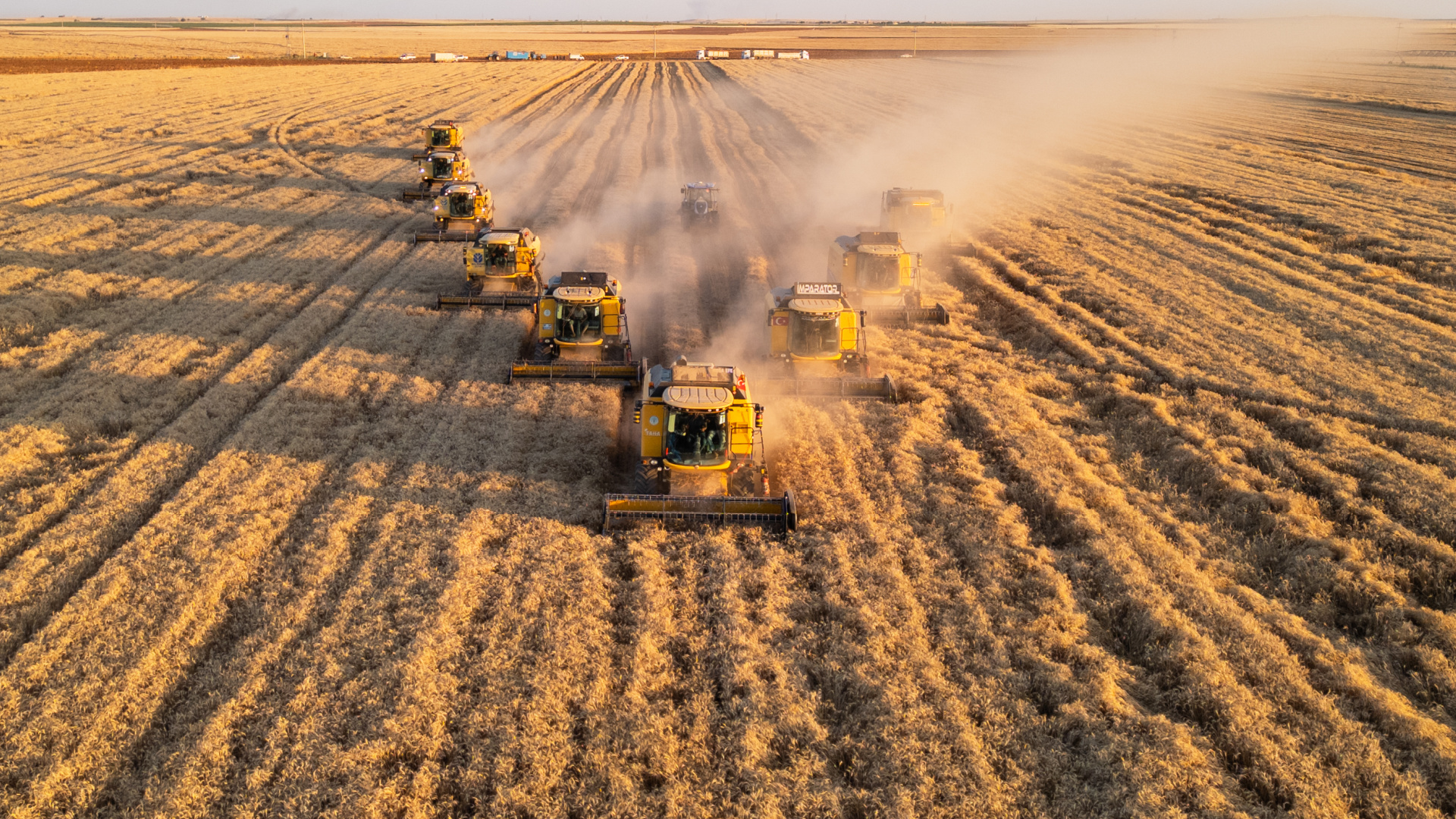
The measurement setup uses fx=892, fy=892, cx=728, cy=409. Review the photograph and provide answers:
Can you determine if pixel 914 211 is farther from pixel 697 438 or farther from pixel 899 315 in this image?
pixel 697 438

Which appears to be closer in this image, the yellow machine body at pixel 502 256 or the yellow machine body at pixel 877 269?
the yellow machine body at pixel 877 269

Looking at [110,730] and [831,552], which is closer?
[110,730]

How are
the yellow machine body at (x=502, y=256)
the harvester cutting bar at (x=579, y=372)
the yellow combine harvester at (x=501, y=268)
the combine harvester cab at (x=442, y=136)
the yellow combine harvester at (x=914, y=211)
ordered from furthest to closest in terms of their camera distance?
the combine harvester cab at (x=442, y=136), the yellow combine harvester at (x=914, y=211), the yellow machine body at (x=502, y=256), the yellow combine harvester at (x=501, y=268), the harvester cutting bar at (x=579, y=372)

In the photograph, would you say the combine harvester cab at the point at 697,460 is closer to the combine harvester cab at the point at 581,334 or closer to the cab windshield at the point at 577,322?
the combine harvester cab at the point at 581,334

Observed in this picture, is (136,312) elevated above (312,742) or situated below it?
above

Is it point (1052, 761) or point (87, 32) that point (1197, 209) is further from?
point (87, 32)

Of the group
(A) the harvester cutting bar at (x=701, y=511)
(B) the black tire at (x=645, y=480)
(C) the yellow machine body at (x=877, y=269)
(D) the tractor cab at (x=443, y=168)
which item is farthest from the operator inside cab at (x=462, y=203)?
(A) the harvester cutting bar at (x=701, y=511)

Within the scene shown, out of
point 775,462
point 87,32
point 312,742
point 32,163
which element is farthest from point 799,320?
point 87,32

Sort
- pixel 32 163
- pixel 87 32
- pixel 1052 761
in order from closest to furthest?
1. pixel 1052 761
2. pixel 32 163
3. pixel 87 32
